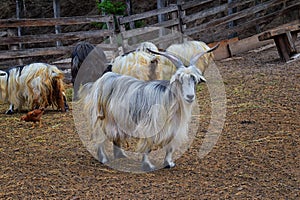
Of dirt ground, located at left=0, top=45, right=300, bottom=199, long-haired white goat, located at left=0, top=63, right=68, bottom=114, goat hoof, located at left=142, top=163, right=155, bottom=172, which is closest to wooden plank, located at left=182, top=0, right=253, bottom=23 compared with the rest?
dirt ground, located at left=0, top=45, right=300, bottom=199

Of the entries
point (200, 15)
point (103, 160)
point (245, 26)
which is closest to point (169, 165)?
point (103, 160)

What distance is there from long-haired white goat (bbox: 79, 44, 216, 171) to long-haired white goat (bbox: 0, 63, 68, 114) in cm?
308

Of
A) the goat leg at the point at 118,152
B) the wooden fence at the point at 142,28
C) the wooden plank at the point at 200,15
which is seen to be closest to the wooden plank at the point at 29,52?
the wooden fence at the point at 142,28

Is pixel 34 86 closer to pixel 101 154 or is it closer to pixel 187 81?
pixel 101 154

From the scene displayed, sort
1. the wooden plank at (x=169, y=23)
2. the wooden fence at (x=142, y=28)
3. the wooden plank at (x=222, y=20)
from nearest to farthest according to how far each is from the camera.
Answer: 1. the wooden fence at (x=142, y=28)
2. the wooden plank at (x=169, y=23)
3. the wooden plank at (x=222, y=20)

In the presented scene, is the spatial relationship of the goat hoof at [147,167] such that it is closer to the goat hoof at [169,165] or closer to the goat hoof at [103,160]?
the goat hoof at [169,165]

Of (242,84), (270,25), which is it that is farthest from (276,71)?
(270,25)

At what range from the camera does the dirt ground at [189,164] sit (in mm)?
4238

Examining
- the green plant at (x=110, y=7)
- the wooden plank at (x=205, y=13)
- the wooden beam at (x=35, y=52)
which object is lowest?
the wooden beam at (x=35, y=52)

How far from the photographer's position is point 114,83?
5.13 m

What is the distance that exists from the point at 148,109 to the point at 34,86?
3797 millimetres

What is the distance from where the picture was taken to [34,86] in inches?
315

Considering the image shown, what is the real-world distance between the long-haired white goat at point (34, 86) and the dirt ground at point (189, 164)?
15.1 inches

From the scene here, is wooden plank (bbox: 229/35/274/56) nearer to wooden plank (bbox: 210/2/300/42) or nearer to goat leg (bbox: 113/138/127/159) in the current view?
wooden plank (bbox: 210/2/300/42)
